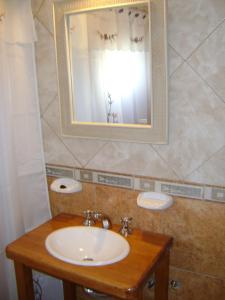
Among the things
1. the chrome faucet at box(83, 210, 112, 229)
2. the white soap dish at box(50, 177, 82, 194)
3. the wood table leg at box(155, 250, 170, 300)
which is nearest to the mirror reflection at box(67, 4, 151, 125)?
the white soap dish at box(50, 177, 82, 194)

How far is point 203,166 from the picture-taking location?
136cm

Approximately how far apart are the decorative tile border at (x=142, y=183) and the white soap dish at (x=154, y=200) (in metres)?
0.02

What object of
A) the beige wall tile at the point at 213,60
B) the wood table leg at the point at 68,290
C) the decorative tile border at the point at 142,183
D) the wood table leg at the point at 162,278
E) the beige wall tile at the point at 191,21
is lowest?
the wood table leg at the point at 68,290

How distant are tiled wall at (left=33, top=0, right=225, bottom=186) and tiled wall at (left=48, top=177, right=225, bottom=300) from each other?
5.3 inches

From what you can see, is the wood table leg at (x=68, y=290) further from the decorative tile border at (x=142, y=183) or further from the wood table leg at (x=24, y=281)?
the decorative tile border at (x=142, y=183)

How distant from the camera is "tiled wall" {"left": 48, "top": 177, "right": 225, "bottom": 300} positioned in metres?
1.40

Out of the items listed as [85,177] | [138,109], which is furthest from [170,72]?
[85,177]

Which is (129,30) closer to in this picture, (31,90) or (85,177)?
(31,90)

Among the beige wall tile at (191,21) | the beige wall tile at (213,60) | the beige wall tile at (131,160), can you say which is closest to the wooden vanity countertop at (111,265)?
the beige wall tile at (131,160)

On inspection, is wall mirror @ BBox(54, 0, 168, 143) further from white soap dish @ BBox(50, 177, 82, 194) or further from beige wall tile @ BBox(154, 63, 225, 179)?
white soap dish @ BBox(50, 177, 82, 194)

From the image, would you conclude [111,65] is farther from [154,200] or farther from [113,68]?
[154,200]

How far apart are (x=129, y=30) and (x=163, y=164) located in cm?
63

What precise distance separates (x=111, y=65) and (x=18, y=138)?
2.13 ft

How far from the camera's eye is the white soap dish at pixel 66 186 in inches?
66.0
